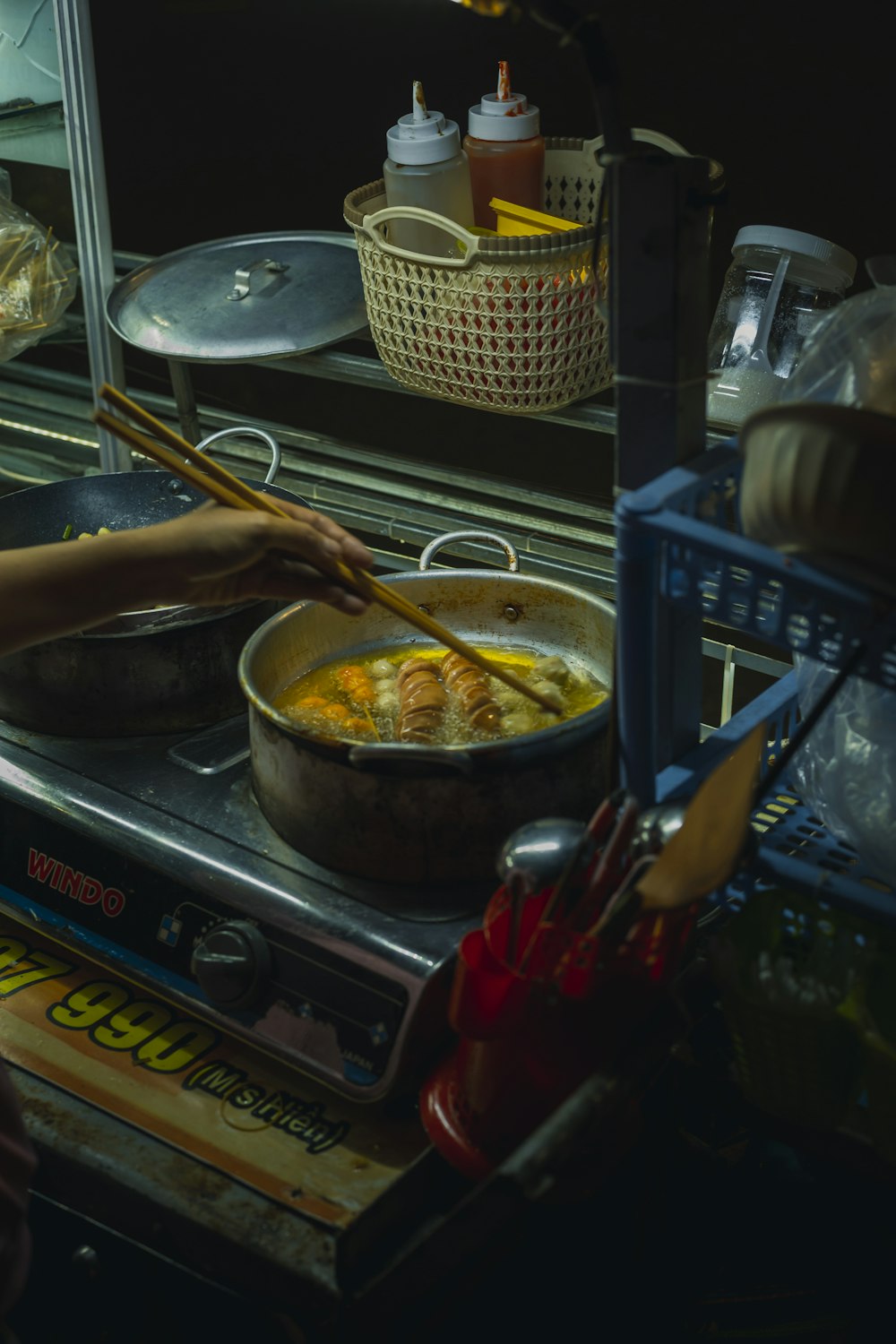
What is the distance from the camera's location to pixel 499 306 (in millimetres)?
1688

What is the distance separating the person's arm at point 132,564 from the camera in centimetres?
135

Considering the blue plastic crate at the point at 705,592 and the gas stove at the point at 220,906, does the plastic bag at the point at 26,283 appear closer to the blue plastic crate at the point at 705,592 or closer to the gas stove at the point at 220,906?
the gas stove at the point at 220,906

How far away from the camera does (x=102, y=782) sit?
1.66 meters

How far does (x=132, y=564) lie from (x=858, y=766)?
0.79 metres

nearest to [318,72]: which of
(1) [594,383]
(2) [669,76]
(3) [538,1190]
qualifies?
(2) [669,76]

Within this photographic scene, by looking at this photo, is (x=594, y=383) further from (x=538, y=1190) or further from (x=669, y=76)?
(x=669, y=76)

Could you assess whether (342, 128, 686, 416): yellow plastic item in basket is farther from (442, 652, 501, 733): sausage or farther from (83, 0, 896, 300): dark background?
(83, 0, 896, 300): dark background

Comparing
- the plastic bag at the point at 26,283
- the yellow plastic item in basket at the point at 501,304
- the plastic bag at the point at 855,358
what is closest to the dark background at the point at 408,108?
the plastic bag at the point at 26,283

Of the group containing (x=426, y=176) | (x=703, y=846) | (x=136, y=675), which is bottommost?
(x=136, y=675)

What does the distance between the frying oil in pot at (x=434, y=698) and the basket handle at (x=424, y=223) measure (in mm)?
530

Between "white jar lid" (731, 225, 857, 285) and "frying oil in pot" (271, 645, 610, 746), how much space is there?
639 millimetres

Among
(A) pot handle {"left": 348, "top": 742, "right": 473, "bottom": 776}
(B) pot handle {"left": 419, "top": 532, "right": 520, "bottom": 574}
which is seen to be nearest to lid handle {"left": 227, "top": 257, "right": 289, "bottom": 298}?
(B) pot handle {"left": 419, "top": 532, "right": 520, "bottom": 574}

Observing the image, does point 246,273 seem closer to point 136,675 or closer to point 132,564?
point 136,675

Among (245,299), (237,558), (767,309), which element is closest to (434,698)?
(237,558)
